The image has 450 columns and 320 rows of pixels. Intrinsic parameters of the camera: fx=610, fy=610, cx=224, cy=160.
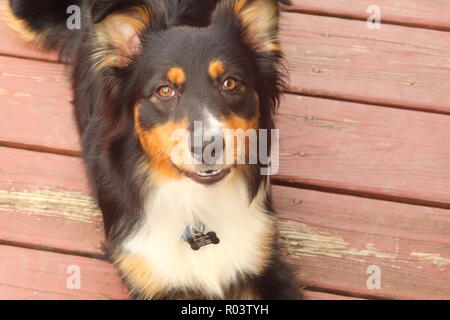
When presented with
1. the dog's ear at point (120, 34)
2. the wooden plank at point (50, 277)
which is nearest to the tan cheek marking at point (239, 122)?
the dog's ear at point (120, 34)

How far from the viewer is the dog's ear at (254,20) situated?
7.67 ft

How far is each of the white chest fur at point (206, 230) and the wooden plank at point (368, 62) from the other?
2.99ft

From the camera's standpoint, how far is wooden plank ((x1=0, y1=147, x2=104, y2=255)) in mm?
2809

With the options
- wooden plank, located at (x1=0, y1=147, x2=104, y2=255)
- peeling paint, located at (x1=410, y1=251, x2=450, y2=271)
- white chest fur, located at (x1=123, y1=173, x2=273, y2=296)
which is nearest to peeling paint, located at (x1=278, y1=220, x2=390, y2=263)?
peeling paint, located at (x1=410, y1=251, x2=450, y2=271)

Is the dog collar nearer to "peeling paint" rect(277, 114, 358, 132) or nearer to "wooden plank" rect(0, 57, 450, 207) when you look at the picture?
"wooden plank" rect(0, 57, 450, 207)

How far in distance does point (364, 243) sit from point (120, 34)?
1422 millimetres

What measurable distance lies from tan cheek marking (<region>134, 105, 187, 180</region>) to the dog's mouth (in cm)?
10

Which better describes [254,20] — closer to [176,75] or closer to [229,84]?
[229,84]

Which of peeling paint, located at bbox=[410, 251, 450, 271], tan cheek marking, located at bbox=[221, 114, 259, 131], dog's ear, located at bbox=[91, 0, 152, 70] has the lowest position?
peeling paint, located at bbox=[410, 251, 450, 271]

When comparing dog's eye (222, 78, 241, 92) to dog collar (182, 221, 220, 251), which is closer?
dog's eye (222, 78, 241, 92)

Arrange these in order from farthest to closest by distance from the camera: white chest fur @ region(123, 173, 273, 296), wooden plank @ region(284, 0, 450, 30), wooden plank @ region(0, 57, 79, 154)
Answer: wooden plank @ region(284, 0, 450, 30) < wooden plank @ region(0, 57, 79, 154) < white chest fur @ region(123, 173, 273, 296)

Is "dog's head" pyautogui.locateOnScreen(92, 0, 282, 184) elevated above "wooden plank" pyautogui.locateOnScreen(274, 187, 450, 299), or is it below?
above

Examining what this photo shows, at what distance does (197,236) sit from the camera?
2.52m
